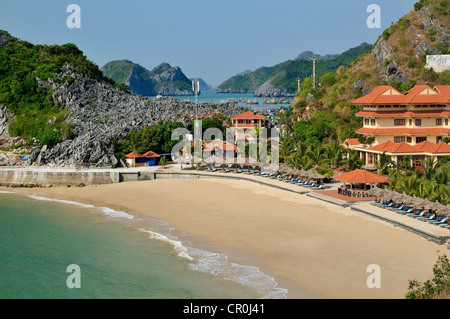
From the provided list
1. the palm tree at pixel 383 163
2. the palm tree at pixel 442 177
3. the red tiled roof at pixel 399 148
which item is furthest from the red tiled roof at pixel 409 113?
the palm tree at pixel 442 177

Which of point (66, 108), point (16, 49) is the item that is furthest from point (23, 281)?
point (16, 49)

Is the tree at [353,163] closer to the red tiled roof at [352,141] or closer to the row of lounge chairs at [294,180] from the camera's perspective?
the row of lounge chairs at [294,180]

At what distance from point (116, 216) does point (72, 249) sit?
8.60 m

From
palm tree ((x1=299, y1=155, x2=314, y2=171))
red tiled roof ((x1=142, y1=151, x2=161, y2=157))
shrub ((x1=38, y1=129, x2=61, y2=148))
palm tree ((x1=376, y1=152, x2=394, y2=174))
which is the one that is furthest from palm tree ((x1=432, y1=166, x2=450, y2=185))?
shrub ((x1=38, y1=129, x2=61, y2=148))

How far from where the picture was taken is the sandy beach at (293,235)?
24438 millimetres

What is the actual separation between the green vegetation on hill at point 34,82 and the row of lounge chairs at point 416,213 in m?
46.3

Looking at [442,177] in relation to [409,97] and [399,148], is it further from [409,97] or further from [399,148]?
[409,97]

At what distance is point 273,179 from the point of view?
53.2 meters

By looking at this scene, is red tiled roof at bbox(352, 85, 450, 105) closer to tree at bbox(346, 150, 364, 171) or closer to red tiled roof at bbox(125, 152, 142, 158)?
tree at bbox(346, 150, 364, 171)

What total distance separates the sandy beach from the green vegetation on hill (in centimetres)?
2637

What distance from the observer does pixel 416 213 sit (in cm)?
3450

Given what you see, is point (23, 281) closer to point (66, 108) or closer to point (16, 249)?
point (16, 249)

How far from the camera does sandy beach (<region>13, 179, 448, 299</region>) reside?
24438mm

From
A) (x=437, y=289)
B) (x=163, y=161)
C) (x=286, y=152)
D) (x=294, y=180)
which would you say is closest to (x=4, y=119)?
(x=163, y=161)
